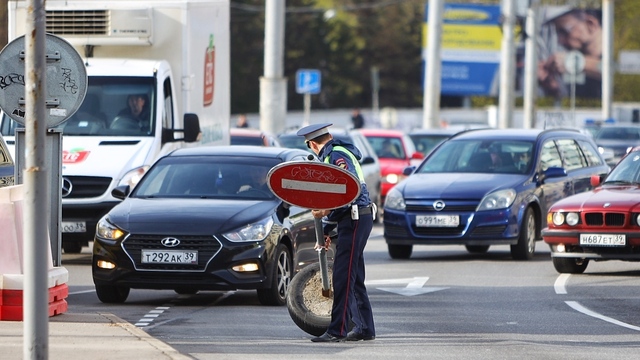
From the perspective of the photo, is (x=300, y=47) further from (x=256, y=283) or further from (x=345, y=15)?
(x=256, y=283)

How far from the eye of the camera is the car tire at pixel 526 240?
1936 cm

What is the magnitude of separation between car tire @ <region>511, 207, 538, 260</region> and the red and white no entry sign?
28.2 feet

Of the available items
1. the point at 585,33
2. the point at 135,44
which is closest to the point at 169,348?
the point at 135,44

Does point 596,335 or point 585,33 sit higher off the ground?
→ point 585,33

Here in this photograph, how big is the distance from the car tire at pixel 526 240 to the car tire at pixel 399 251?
53.3 inches

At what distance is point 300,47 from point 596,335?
8727 cm

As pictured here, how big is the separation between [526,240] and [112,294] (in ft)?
22.6

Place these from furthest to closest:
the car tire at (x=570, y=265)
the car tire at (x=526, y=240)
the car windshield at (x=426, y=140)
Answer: the car windshield at (x=426, y=140), the car tire at (x=526, y=240), the car tire at (x=570, y=265)

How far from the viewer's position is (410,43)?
11225 cm

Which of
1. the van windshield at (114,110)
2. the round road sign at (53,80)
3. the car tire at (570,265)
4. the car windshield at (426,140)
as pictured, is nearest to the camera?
the round road sign at (53,80)

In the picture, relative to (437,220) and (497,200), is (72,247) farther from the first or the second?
(497,200)

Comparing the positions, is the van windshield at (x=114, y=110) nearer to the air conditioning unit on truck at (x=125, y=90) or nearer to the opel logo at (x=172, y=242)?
the air conditioning unit on truck at (x=125, y=90)

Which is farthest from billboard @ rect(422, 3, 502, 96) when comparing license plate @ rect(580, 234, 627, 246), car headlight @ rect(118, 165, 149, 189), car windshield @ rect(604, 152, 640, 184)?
license plate @ rect(580, 234, 627, 246)

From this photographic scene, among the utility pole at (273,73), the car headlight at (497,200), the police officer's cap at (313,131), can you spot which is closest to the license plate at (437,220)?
the car headlight at (497,200)
